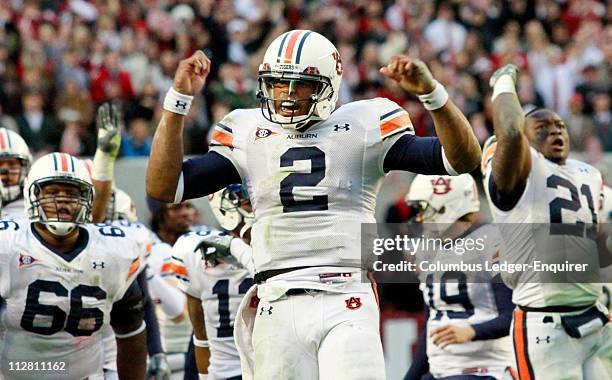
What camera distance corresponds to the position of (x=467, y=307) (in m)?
6.84

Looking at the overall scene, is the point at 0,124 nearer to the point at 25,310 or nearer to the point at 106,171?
the point at 106,171

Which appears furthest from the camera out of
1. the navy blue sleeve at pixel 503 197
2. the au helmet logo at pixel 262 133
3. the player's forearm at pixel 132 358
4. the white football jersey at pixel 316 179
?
the player's forearm at pixel 132 358

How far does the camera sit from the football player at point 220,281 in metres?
6.60

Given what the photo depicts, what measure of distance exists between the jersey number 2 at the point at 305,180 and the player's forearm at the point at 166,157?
41cm

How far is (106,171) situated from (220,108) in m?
5.33

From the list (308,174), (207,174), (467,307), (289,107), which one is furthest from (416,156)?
(467,307)

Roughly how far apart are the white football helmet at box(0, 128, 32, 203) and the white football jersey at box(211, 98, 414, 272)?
8.64 feet

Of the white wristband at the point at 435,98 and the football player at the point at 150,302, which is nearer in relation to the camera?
the white wristband at the point at 435,98

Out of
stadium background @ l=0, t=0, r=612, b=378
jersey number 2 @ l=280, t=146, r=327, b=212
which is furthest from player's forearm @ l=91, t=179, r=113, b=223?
stadium background @ l=0, t=0, r=612, b=378

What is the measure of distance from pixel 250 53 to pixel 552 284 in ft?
25.6

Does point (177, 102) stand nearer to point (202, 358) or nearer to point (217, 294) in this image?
point (217, 294)

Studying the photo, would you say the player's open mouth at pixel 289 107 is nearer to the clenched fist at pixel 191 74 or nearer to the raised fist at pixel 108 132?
the clenched fist at pixel 191 74

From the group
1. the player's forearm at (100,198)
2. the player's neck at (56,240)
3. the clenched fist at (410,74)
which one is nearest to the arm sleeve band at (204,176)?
the clenched fist at (410,74)

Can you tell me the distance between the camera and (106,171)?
685 centimetres
